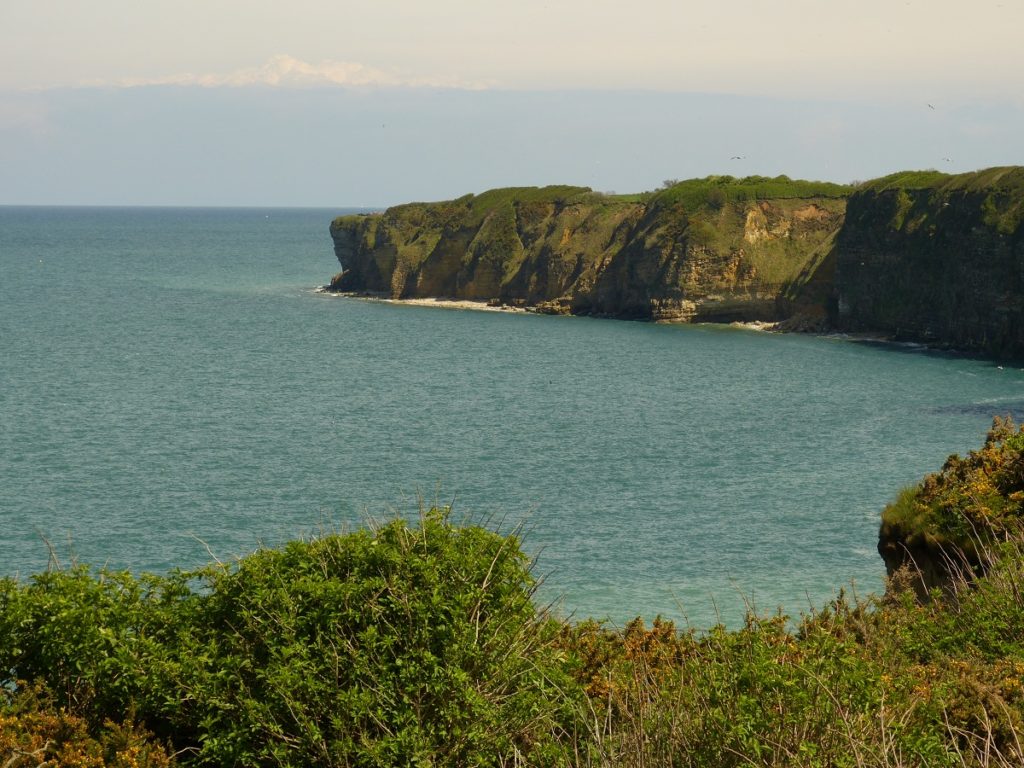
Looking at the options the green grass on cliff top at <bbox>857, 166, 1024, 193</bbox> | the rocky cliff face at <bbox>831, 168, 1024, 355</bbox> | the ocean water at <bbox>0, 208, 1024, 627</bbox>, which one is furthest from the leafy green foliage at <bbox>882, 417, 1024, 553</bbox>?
the green grass on cliff top at <bbox>857, 166, 1024, 193</bbox>

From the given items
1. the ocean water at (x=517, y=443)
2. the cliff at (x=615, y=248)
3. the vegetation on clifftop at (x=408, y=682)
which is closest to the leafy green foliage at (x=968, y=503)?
the ocean water at (x=517, y=443)

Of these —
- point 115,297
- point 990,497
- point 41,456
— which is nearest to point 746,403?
point 41,456

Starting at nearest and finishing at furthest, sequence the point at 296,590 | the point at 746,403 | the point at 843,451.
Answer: the point at 296,590, the point at 843,451, the point at 746,403

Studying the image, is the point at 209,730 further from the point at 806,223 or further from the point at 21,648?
the point at 806,223

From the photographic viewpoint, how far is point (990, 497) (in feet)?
84.2

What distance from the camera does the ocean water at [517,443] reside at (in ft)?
131

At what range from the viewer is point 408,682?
14.7 m

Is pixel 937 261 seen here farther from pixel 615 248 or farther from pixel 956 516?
pixel 956 516

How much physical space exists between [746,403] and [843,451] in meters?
15.7

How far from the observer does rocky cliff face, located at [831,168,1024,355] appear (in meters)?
96.8

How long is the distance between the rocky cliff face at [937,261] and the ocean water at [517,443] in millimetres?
5296

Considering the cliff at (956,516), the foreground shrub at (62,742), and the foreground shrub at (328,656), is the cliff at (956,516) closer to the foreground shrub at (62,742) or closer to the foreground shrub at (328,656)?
the foreground shrub at (328,656)

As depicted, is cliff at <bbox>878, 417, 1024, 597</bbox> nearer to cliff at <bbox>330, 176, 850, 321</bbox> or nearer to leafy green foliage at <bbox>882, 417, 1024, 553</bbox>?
leafy green foliage at <bbox>882, 417, 1024, 553</bbox>

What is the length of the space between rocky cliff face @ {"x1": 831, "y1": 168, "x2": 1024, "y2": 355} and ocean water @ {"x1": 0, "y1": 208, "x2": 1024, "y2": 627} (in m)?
5.30
